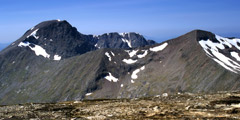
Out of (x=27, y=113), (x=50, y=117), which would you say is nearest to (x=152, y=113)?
(x=50, y=117)

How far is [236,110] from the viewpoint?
Answer: 23.8 metres

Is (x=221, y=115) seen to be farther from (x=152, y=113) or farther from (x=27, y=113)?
(x=27, y=113)

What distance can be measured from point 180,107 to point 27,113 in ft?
55.2

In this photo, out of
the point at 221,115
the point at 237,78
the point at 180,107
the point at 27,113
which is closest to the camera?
the point at 221,115

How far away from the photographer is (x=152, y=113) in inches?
984

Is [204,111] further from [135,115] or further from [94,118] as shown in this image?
[94,118]

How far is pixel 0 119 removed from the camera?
27953 millimetres

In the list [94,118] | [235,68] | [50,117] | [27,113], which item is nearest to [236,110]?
[94,118]

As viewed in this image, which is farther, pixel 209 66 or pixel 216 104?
pixel 209 66

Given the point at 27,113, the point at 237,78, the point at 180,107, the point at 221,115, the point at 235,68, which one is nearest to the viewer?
the point at 221,115

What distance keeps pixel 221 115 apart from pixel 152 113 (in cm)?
590

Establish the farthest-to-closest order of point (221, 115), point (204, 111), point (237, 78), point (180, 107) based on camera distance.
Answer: point (237, 78)
point (180, 107)
point (204, 111)
point (221, 115)

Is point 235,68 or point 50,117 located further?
point 235,68

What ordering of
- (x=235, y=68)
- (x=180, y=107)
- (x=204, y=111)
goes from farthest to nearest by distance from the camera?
(x=235, y=68)
(x=180, y=107)
(x=204, y=111)
